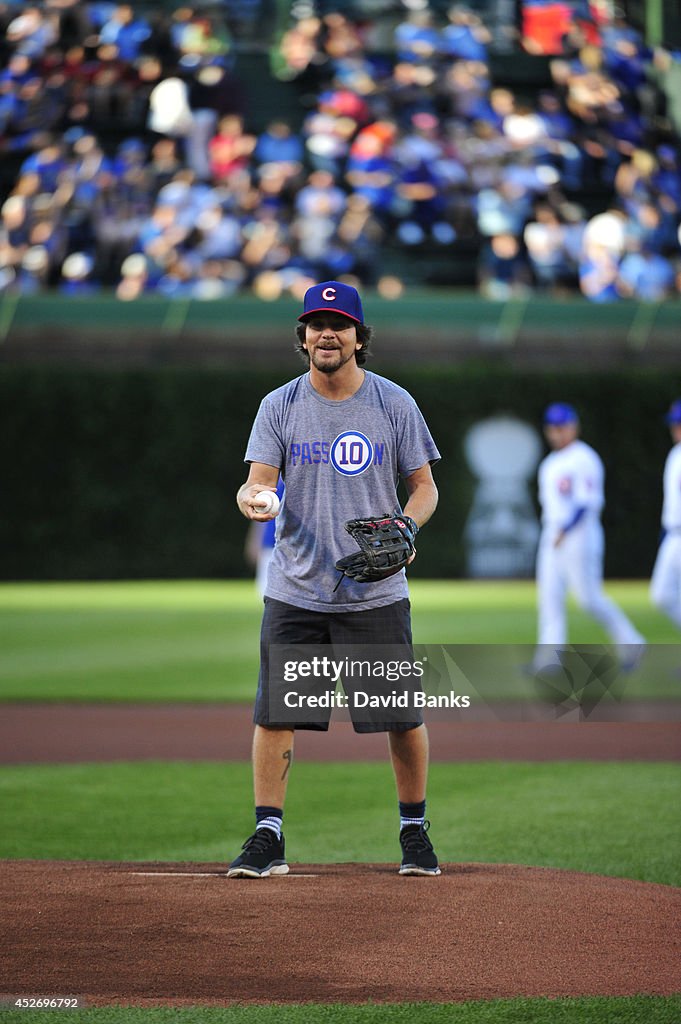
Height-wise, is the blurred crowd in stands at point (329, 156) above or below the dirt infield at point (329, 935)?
above

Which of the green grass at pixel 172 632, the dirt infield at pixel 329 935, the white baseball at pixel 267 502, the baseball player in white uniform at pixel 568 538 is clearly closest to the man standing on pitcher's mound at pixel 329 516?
the white baseball at pixel 267 502

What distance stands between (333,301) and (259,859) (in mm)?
1879

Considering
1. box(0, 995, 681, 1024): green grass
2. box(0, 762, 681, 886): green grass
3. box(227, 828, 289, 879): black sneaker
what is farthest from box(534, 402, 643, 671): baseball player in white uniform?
box(0, 995, 681, 1024): green grass

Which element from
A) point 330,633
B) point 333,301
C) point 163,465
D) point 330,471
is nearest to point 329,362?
point 333,301

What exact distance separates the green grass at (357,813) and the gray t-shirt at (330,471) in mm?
1308

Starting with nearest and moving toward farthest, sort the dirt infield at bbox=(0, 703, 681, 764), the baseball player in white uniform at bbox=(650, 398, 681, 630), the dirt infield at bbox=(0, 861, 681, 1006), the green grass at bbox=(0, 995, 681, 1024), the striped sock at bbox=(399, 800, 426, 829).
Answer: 1. the green grass at bbox=(0, 995, 681, 1024)
2. the dirt infield at bbox=(0, 861, 681, 1006)
3. the striped sock at bbox=(399, 800, 426, 829)
4. the dirt infield at bbox=(0, 703, 681, 764)
5. the baseball player in white uniform at bbox=(650, 398, 681, 630)

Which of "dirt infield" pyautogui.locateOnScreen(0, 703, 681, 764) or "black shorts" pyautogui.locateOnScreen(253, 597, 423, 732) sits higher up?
"black shorts" pyautogui.locateOnScreen(253, 597, 423, 732)

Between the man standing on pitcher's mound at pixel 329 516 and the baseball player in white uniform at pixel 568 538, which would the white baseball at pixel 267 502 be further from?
the baseball player in white uniform at pixel 568 538

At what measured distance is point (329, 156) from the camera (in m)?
24.8

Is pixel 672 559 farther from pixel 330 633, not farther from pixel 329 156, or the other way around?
pixel 329 156

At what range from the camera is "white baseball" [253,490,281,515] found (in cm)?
491

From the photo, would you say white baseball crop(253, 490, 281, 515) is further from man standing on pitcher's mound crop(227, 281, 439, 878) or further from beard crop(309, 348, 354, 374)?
beard crop(309, 348, 354, 374)

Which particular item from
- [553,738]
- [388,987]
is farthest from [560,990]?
[553,738]

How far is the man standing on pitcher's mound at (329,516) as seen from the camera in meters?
5.12
